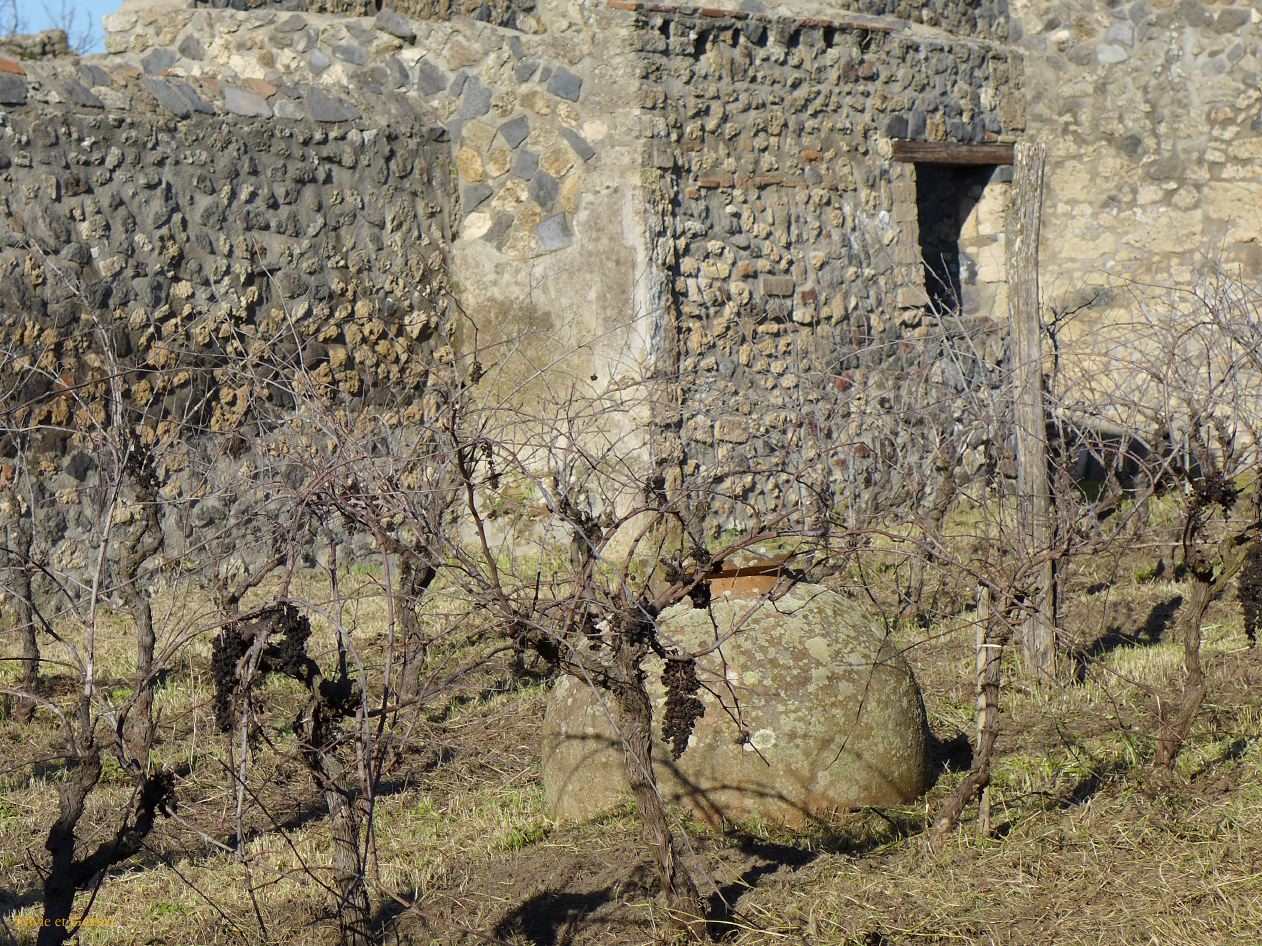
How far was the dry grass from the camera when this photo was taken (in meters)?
3.54

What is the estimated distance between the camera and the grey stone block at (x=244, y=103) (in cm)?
775

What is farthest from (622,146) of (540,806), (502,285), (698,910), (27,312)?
(698,910)

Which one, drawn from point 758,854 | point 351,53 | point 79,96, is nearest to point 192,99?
point 79,96

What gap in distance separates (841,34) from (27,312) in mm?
5344

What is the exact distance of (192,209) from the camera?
7.51 m

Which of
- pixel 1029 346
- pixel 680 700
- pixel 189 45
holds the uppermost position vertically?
pixel 189 45

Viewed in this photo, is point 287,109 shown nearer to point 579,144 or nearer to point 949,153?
point 579,144

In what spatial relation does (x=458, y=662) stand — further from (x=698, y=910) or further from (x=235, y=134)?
(x=235, y=134)

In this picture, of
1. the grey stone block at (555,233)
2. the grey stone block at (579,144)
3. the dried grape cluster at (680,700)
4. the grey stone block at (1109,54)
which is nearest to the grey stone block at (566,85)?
the grey stone block at (579,144)

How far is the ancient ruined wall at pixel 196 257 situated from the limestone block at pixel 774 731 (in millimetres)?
2610

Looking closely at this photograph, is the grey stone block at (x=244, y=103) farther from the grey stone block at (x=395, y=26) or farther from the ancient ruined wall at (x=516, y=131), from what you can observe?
the grey stone block at (x=395, y=26)

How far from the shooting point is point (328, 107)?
8078 mm

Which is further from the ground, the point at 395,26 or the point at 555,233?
the point at 395,26

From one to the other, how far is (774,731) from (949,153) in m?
6.70
